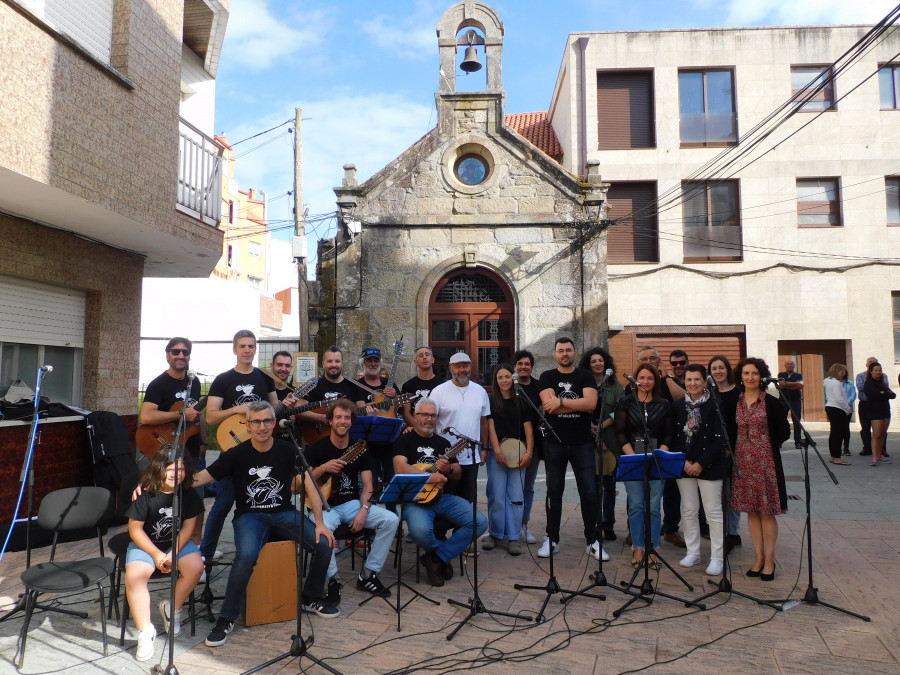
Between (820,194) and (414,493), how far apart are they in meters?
16.7

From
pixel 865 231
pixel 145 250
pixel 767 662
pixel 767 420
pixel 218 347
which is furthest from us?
pixel 218 347

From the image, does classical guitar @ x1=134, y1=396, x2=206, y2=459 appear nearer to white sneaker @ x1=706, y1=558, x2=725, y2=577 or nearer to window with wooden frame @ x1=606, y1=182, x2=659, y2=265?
white sneaker @ x1=706, y1=558, x2=725, y2=577

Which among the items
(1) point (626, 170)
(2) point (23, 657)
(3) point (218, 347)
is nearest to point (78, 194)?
(2) point (23, 657)

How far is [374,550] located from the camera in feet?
16.6

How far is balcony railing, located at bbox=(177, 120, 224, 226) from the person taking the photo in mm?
8820

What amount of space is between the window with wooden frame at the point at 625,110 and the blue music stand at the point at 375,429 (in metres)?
14.2

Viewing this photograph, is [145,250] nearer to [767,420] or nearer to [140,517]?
[140,517]

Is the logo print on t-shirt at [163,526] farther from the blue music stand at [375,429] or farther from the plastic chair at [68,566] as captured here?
the blue music stand at [375,429]

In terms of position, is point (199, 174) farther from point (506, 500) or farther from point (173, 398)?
point (506, 500)

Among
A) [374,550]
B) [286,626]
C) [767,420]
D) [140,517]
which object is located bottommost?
[286,626]

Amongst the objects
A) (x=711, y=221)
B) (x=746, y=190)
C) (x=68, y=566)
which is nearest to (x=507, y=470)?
(x=68, y=566)

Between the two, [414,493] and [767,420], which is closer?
[414,493]

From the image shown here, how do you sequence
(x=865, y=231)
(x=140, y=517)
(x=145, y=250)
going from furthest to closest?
(x=865, y=231), (x=145, y=250), (x=140, y=517)

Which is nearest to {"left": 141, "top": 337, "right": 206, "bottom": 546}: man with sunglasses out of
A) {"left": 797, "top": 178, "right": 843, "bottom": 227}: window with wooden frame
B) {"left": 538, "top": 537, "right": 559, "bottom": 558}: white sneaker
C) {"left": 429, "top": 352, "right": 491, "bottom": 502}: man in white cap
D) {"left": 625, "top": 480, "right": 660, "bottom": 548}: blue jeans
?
{"left": 429, "top": 352, "right": 491, "bottom": 502}: man in white cap
